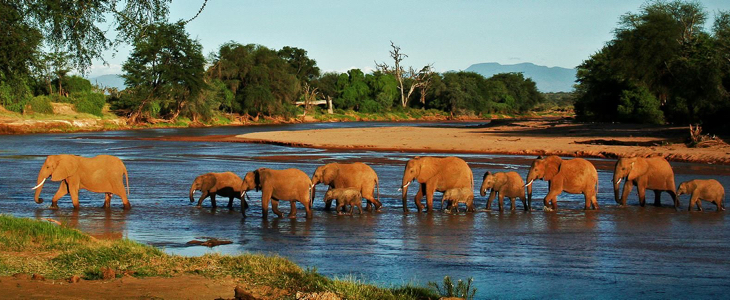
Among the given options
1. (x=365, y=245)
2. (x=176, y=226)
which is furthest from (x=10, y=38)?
(x=365, y=245)

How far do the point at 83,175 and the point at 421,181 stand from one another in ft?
25.0

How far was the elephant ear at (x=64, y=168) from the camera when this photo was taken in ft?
52.0

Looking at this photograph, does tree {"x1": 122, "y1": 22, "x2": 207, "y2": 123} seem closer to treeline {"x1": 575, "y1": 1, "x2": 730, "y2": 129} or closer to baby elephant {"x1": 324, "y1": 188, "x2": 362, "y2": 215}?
treeline {"x1": 575, "y1": 1, "x2": 730, "y2": 129}

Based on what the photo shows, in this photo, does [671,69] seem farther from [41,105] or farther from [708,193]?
[41,105]

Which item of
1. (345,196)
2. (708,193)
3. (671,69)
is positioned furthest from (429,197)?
(671,69)

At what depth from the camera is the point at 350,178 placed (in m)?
16.0

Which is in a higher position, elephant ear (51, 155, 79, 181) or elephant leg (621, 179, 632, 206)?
elephant ear (51, 155, 79, 181)

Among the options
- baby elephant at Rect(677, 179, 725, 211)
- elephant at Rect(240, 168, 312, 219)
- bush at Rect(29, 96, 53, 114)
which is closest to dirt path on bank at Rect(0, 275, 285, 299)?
elephant at Rect(240, 168, 312, 219)

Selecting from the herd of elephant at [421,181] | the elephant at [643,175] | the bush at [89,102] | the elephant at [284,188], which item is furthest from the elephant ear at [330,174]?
the bush at [89,102]

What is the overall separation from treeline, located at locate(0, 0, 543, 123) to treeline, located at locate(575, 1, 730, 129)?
92.2 ft

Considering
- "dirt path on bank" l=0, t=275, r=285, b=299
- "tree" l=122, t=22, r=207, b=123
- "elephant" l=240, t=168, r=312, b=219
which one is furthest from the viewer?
"tree" l=122, t=22, r=207, b=123

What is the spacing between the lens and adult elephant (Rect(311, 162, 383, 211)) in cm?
1599

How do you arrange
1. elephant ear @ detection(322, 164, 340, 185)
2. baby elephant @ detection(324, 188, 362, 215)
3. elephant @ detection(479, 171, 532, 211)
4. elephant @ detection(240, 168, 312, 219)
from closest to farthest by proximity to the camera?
1. elephant @ detection(240, 168, 312, 219)
2. baby elephant @ detection(324, 188, 362, 215)
3. elephant ear @ detection(322, 164, 340, 185)
4. elephant @ detection(479, 171, 532, 211)

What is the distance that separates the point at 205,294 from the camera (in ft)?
24.1
